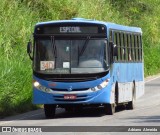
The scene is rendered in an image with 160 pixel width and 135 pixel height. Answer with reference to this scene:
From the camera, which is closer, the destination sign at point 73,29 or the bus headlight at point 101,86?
the bus headlight at point 101,86

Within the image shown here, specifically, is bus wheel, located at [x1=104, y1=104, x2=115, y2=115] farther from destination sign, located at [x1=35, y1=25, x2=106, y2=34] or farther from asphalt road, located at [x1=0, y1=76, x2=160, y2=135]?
destination sign, located at [x1=35, y1=25, x2=106, y2=34]

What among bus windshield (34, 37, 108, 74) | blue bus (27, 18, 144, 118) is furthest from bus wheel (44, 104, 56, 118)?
bus windshield (34, 37, 108, 74)

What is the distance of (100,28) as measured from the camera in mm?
21406

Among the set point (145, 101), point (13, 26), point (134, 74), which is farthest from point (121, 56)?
point (13, 26)

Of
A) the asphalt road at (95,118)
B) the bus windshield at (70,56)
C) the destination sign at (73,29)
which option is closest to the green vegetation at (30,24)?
the asphalt road at (95,118)

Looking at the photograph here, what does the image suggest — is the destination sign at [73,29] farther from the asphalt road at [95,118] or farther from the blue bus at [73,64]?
the asphalt road at [95,118]

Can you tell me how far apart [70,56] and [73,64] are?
0.82 feet

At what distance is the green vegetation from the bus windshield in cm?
226

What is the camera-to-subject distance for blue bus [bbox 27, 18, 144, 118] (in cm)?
2102

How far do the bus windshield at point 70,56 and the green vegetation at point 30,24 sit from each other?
226 cm

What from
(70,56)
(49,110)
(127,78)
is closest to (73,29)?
(70,56)

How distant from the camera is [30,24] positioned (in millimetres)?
31000

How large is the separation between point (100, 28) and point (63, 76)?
1.73m

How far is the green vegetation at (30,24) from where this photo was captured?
24.2m
